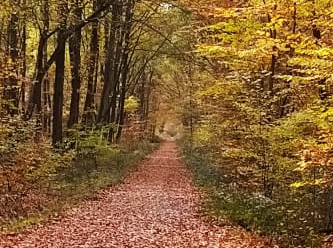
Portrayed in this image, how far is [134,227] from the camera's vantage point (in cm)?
1203

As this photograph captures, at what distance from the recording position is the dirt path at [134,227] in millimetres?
10258

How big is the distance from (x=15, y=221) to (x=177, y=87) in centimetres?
4377

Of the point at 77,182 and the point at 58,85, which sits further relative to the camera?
the point at 58,85

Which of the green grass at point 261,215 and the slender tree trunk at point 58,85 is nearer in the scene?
the green grass at point 261,215

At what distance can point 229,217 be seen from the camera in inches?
513

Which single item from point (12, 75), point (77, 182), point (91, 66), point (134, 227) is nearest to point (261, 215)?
point (134, 227)

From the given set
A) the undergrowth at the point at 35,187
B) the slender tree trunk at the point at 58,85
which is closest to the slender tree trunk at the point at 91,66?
the slender tree trunk at the point at 58,85

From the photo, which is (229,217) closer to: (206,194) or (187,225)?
(187,225)

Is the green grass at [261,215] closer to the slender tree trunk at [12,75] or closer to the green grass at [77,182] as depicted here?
the green grass at [77,182]

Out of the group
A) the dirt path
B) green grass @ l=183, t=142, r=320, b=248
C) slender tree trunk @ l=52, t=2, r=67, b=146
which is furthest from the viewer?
slender tree trunk @ l=52, t=2, r=67, b=146

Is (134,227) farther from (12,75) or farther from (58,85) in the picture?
(12,75)

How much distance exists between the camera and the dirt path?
10258 mm

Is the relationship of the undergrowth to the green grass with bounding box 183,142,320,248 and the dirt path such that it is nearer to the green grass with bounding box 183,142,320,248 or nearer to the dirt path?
the dirt path

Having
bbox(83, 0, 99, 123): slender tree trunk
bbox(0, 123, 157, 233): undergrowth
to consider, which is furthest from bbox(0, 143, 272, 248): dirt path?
bbox(83, 0, 99, 123): slender tree trunk
